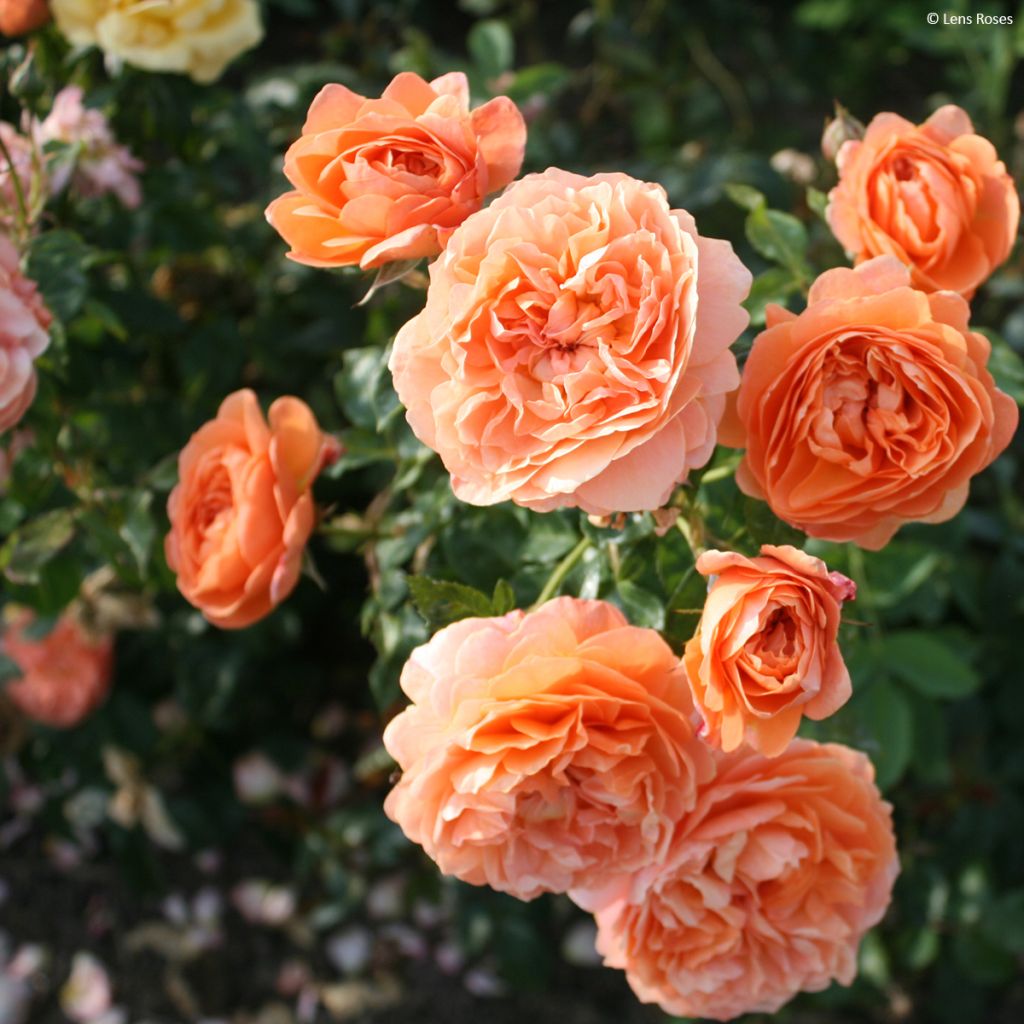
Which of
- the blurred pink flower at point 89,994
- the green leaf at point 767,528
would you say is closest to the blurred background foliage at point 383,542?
the green leaf at point 767,528

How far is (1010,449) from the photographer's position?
6.84 ft

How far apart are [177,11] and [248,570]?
0.65 m

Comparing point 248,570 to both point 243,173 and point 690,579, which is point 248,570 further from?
point 243,173

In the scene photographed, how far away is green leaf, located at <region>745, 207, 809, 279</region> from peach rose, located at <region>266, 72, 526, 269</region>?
0.34 m

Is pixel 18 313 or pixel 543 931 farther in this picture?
pixel 543 931

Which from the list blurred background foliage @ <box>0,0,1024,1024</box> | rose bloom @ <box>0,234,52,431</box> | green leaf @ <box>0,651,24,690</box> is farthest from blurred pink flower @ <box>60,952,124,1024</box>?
rose bloom @ <box>0,234,52,431</box>

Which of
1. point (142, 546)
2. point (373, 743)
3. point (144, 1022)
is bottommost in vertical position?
point (144, 1022)

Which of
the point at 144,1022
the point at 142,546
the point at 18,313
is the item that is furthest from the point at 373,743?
the point at 18,313

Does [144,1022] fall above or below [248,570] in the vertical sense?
below

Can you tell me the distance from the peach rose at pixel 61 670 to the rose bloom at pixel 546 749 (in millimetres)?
1053

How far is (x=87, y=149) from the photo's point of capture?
1383mm

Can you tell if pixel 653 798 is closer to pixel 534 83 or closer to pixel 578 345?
pixel 578 345

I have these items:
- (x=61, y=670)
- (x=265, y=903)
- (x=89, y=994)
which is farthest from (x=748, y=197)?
(x=89, y=994)

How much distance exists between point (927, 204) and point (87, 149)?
0.90 meters
